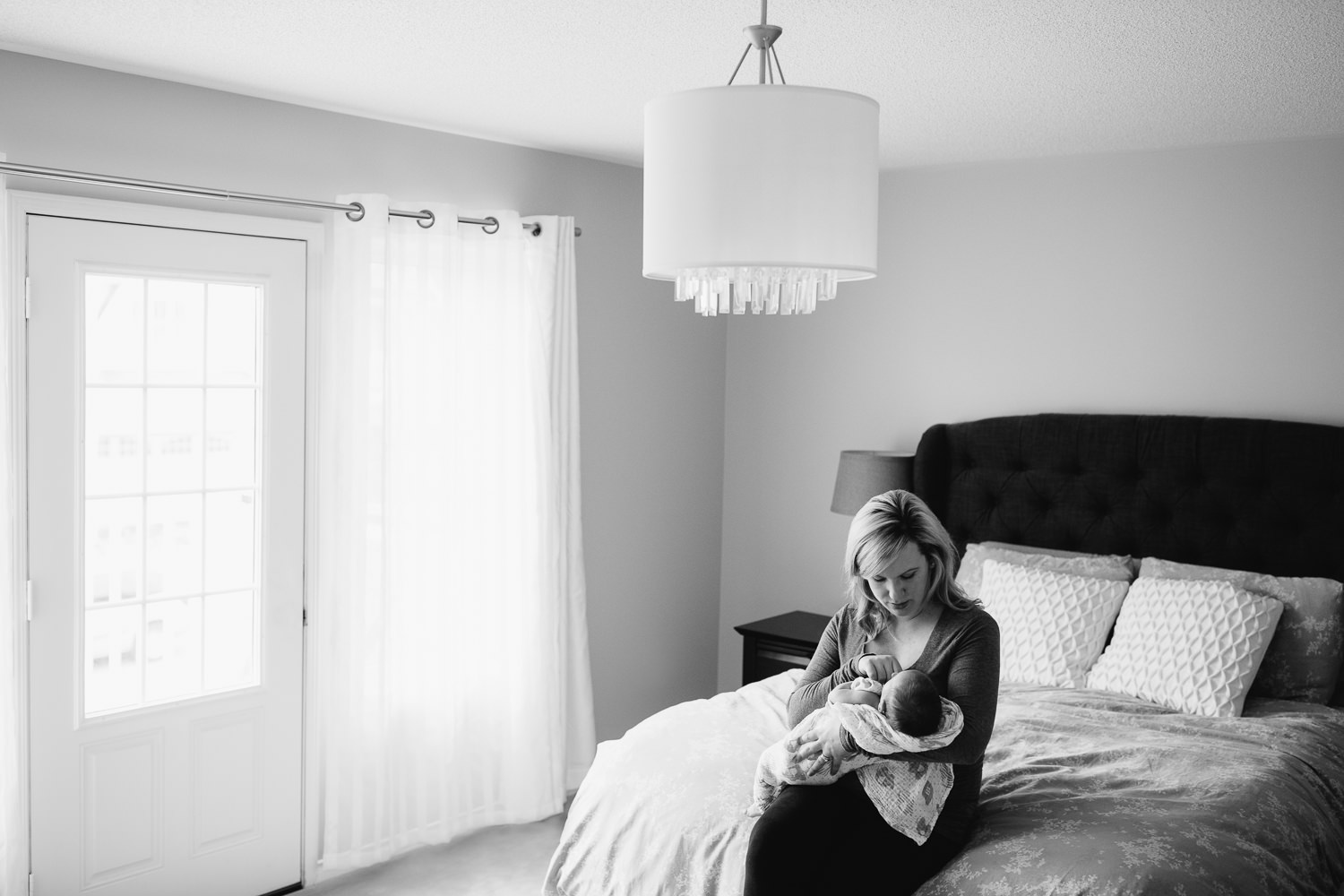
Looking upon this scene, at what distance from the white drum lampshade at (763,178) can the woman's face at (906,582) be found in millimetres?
662

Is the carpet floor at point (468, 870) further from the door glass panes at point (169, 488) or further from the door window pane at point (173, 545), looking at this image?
the door window pane at point (173, 545)

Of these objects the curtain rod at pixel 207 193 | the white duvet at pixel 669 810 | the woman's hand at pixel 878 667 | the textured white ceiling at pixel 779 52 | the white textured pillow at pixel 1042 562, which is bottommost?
the white duvet at pixel 669 810

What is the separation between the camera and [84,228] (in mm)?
3041

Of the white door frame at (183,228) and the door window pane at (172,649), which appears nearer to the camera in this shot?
the white door frame at (183,228)

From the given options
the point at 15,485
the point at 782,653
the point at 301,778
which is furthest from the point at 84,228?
the point at 782,653

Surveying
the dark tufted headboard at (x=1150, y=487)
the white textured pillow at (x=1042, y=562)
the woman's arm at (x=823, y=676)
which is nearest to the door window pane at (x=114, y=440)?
the woman's arm at (x=823, y=676)

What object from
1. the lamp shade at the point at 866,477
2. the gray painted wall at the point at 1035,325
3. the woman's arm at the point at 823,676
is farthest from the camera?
the lamp shade at the point at 866,477

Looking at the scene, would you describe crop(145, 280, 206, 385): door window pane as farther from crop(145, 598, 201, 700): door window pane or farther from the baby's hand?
the baby's hand

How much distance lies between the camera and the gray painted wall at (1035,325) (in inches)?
142

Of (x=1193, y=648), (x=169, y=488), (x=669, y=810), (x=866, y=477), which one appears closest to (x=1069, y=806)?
(x=669, y=810)

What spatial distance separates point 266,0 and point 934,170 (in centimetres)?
267

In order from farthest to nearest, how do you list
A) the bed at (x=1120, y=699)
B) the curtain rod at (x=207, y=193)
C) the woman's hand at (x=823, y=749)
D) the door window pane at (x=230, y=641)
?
the door window pane at (x=230, y=641)
the curtain rod at (x=207, y=193)
the bed at (x=1120, y=699)
the woman's hand at (x=823, y=749)

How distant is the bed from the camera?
2289 mm

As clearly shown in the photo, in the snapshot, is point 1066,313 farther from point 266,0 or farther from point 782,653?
point 266,0
